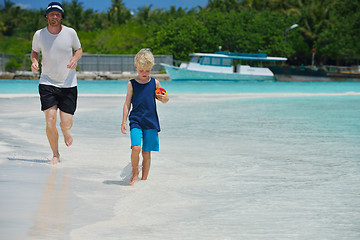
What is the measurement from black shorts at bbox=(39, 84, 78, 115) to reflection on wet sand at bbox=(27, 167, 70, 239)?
928 mm

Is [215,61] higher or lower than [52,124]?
lower

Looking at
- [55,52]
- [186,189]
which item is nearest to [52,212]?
[186,189]

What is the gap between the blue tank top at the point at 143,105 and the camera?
5059 millimetres

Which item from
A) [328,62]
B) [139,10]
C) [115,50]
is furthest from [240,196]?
[139,10]

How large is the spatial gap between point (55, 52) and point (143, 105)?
1384 mm

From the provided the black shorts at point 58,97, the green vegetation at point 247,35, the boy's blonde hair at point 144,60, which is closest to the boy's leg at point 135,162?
the boy's blonde hair at point 144,60

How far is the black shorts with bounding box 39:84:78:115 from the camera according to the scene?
591 centimetres

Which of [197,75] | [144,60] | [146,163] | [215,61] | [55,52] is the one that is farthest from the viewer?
[215,61]

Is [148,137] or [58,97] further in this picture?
[58,97]

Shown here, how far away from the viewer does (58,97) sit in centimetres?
604

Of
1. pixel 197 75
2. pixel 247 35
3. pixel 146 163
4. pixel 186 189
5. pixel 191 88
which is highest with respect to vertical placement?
pixel 247 35

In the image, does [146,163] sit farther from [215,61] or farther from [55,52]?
[215,61]

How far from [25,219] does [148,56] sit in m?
1.89

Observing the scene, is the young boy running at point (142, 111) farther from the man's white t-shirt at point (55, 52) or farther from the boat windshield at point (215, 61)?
the boat windshield at point (215, 61)
